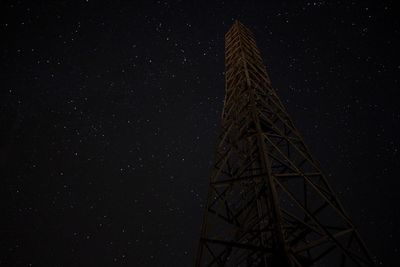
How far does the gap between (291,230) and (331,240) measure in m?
1.45

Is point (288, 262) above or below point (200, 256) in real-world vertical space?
below

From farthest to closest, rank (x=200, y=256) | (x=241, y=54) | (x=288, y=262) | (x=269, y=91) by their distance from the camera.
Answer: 1. (x=241, y=54)
2. (x=269, y=91)
3. (x=200, y=256)
4. (x=288, y=262)

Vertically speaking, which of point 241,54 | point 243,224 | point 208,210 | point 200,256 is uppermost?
point 241,54

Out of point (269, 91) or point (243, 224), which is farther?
point (269, 91)

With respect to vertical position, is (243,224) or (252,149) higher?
(252,149)

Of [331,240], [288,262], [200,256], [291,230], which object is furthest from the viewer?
[291,230]

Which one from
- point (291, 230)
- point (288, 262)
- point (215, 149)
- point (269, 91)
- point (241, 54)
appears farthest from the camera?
point (241, 54)

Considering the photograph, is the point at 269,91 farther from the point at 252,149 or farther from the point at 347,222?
the point at 347,222

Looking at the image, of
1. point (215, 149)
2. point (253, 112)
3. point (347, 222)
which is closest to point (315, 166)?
point (347, 222)

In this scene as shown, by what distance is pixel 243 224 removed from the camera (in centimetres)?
531

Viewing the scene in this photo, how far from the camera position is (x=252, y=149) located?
667 cm

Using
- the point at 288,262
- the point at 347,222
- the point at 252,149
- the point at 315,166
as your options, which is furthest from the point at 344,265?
the point at 252,149

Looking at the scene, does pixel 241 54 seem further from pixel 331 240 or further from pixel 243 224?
pixel 331 240

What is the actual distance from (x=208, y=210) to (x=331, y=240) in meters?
2.05
